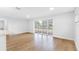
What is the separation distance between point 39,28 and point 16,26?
1.29ft

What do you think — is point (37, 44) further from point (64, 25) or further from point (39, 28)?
point (64, 25)

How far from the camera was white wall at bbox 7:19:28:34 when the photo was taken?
1.31 m

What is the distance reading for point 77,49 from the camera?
49.2 inches

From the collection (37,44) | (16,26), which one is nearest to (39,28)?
(37,44)

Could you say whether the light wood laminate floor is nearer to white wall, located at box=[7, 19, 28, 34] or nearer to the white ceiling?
white wall, located at box=[7, 19, 28, 34]

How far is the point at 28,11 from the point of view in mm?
1260

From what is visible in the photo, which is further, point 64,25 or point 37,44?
point 37,44

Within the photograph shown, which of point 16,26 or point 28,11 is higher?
point 28,11

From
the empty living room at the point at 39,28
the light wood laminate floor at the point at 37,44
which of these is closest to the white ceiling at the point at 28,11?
the empty living room at the point at 39,28

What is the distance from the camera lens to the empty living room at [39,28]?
1.22m

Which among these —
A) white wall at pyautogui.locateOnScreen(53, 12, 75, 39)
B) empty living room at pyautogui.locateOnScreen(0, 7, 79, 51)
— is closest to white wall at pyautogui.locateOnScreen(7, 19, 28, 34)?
empty living room at pyautogui.locateOnScreen(0, 7, 79, 51)

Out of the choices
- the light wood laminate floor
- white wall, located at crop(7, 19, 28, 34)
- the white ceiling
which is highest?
the white ceiling
